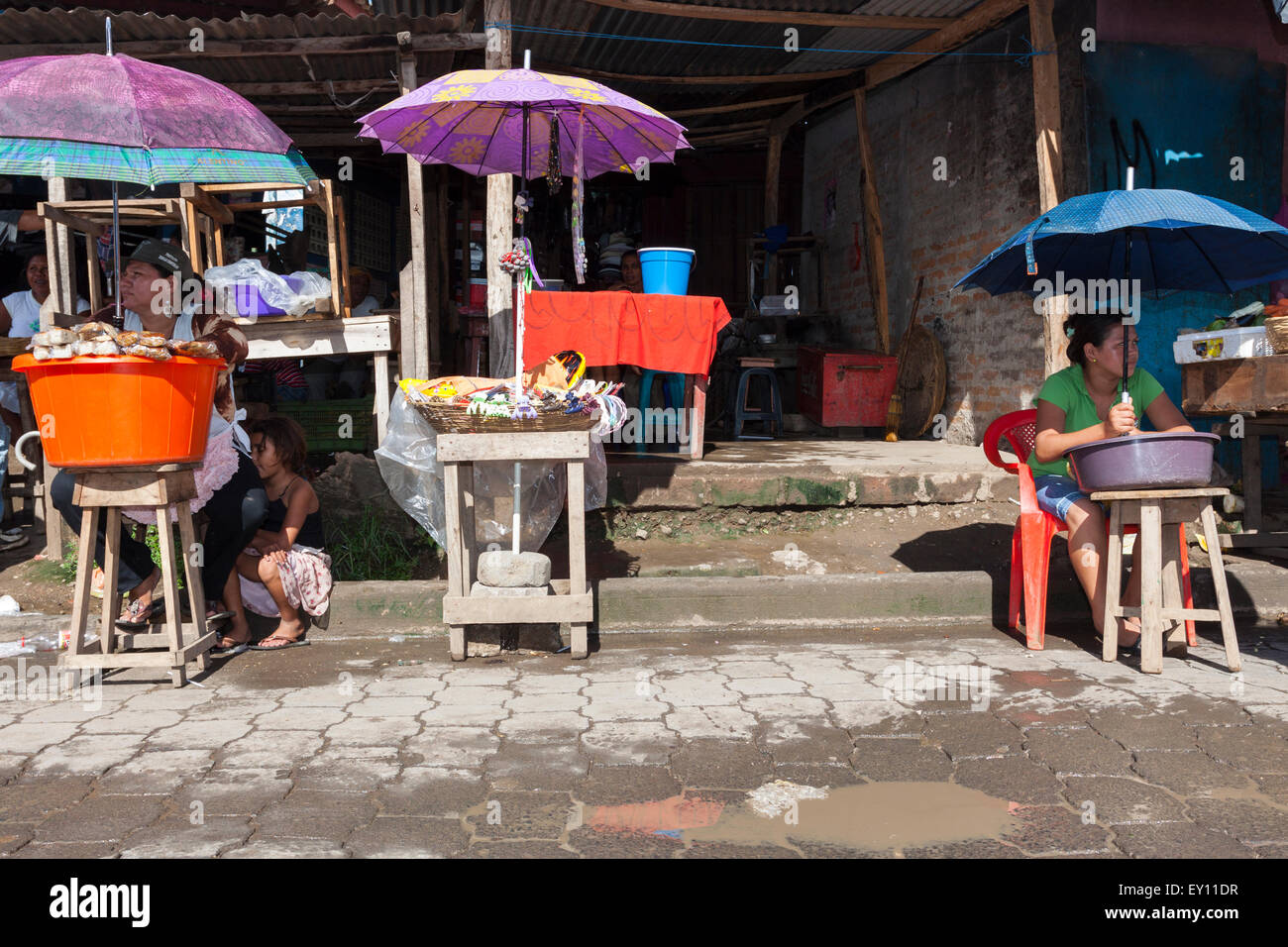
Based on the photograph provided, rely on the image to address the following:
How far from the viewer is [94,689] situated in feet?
13.5

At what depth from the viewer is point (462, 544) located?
470 centimetres

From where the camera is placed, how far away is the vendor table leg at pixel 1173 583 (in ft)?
14.7

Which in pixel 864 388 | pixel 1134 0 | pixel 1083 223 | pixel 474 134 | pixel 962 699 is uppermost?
pixel 1134 0

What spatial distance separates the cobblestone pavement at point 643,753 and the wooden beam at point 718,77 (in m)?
6.23

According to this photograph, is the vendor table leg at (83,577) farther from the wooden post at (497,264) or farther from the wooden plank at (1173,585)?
the wooden plank at (1173,585)

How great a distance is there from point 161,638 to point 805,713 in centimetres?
279

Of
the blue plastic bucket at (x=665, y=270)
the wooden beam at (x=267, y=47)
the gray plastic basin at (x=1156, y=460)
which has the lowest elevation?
the gray plastic basin at (x=1156, y=460)

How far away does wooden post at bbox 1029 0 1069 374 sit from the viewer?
699cm

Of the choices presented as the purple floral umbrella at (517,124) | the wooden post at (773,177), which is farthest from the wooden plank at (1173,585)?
the wooden post at (773,177)

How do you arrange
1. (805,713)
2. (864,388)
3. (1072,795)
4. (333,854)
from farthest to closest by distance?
(864,388), (805,713), (1072,795), (333,854)

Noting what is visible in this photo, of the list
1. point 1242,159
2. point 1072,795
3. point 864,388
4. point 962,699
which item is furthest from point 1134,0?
point 1072,795

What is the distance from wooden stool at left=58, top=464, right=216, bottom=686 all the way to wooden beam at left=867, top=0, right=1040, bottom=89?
6.59 metres

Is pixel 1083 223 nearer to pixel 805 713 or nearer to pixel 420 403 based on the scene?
A: pixel 805 713

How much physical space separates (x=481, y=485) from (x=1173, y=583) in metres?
3.30
